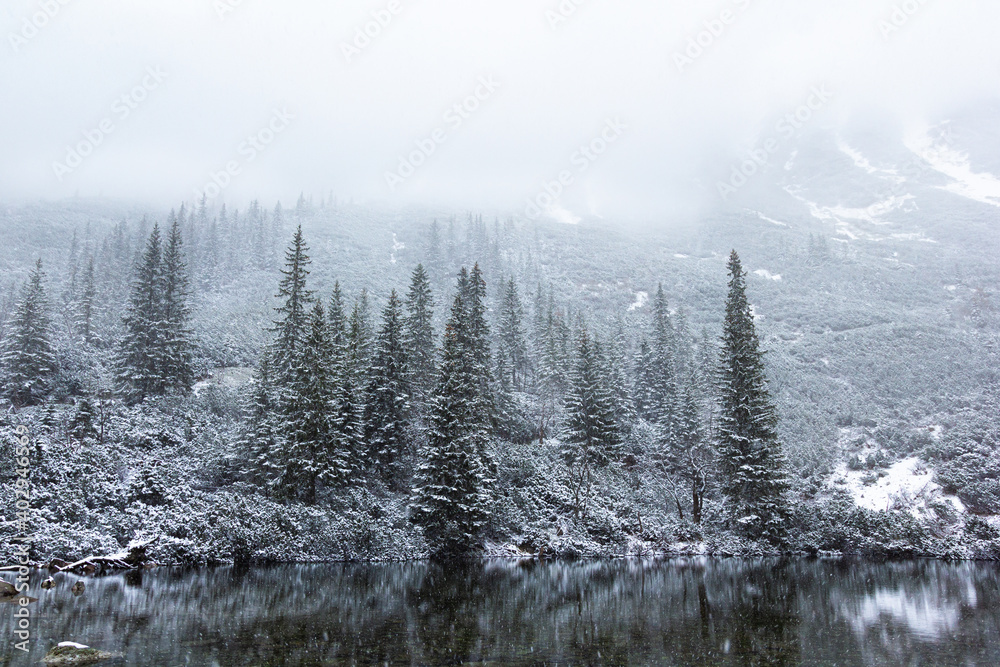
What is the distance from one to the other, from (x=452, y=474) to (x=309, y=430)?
8030 mm

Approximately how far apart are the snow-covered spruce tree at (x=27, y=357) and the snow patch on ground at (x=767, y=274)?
98933mm

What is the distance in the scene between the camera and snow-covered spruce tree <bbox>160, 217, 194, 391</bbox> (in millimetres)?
41812

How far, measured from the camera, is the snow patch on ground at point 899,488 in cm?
3566

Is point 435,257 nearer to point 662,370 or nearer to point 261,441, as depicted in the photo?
point 662,370

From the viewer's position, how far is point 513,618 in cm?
1611

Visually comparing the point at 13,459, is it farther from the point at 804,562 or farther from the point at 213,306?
the point at 213,306

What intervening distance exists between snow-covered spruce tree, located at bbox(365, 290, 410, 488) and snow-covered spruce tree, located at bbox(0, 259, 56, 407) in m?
23.6

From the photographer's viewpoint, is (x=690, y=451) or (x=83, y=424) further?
(x=690, y=451)

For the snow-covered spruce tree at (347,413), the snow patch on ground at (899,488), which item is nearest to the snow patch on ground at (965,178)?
the snow patch on ground at (899,488)

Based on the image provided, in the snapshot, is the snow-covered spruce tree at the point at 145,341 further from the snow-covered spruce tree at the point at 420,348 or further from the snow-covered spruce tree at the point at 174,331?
the snow-covered spruce tree at the point at 420,348

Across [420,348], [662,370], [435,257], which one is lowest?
[662,370]

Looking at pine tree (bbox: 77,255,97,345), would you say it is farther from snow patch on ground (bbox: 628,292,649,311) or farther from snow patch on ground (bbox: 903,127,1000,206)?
snow patch on ground (bbox: 903,127,1000,206)

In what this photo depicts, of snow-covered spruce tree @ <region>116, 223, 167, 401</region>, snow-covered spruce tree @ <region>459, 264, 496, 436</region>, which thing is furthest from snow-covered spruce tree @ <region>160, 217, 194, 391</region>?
snow-covered spruce tree @ <region>459, 264, 496, 436</region>

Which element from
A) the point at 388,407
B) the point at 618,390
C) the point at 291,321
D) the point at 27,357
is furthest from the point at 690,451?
the point at 27,357
